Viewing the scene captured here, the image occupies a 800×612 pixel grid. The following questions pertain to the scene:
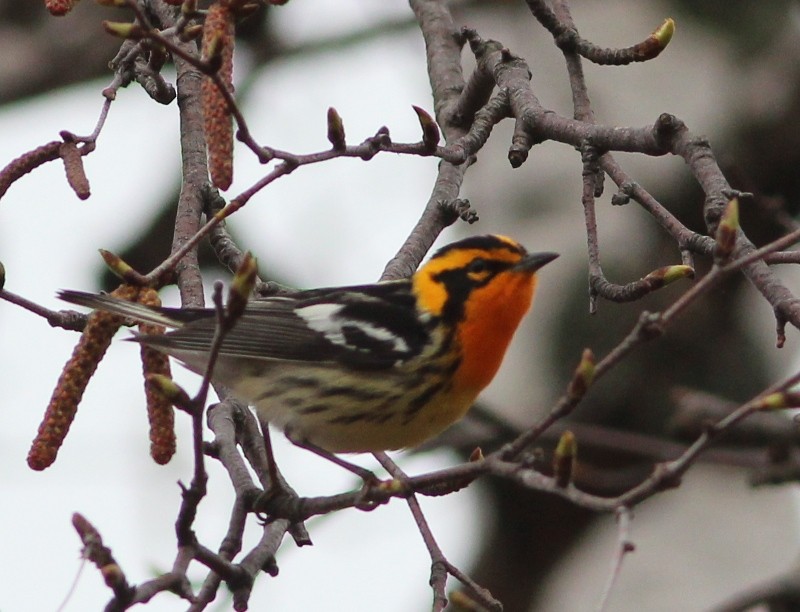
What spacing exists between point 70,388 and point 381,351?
1379 mm

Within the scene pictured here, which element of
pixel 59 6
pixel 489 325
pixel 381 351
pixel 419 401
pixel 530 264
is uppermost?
pixel 59 6

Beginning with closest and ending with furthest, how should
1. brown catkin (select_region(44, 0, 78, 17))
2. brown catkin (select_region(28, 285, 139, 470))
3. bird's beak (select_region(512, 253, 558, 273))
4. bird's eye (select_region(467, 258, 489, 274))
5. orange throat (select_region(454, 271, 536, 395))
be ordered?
brown catkin (select_region(28, 285, 139, 470)) → brown catkin (select_region(44, 0, 78, 17)) → orange throat (select_region(454, 271, 536, 395)) → bird's beak (select_region(512, 253, 558, 273)) → bird's eye (select_region(467, 258, 489, 274))

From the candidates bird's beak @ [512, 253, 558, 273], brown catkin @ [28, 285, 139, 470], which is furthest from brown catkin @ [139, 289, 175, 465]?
bird's beak @ [512, 253, 558, 273]

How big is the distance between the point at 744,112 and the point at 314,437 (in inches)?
149

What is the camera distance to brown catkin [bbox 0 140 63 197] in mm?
3041

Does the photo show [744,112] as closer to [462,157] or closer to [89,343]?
[462,157]

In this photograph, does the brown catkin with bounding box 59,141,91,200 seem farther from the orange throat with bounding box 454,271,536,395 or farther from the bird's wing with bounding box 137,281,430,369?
the orange throat with bounding box 454,271,536,395

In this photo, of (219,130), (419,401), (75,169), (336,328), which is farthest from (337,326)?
(75,169)

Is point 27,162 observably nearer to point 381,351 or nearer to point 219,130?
point 219,130

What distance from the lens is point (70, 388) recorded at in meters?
2.75

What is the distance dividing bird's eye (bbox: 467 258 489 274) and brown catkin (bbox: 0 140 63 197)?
1.61 m

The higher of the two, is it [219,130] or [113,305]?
[219,130]

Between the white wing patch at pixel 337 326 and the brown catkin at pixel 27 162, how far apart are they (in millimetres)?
1170

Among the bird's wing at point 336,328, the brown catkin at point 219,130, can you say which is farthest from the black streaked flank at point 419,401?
the brown catkin at point 219,130
